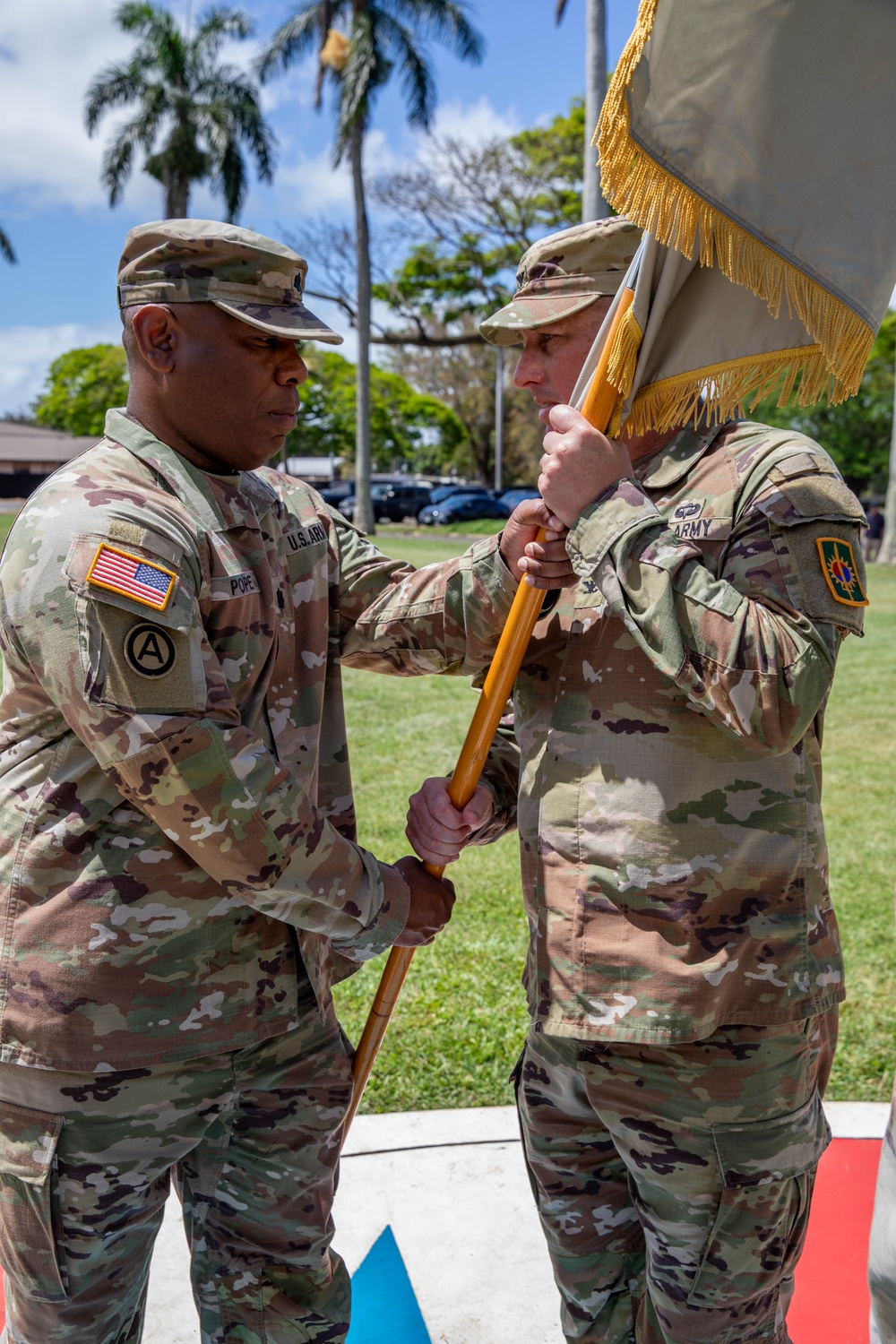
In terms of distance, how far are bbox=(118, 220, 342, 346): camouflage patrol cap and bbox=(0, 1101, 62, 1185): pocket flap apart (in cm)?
152

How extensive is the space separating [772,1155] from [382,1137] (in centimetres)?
198

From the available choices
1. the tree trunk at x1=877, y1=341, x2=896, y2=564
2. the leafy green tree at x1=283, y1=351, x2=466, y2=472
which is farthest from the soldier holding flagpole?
the leafy green tree at x1=283, y1=351, x2=466, y2=472

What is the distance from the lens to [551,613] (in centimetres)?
241

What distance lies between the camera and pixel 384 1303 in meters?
3.01

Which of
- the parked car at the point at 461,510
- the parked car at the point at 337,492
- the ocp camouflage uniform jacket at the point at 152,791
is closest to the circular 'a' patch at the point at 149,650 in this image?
the ocp camouflage uniform jacket at the point at 152,791

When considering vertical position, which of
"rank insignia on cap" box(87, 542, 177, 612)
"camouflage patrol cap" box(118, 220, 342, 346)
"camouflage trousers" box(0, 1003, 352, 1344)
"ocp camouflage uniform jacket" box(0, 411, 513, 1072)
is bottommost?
"camouflage trousers" box(0, 1003, 352, 1344)

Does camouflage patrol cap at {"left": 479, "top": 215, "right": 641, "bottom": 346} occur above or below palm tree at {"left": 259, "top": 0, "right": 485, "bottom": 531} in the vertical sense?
below

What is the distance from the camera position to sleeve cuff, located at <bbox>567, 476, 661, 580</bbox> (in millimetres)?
1992

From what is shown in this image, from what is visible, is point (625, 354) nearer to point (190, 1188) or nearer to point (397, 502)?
point (190, 1188)

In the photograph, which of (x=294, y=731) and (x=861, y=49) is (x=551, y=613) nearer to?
(x=294, y=731)

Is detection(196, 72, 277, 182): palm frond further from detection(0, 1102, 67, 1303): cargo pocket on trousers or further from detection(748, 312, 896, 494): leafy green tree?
detection(0, 1102, 67, 1303): cargo pocket on trousers

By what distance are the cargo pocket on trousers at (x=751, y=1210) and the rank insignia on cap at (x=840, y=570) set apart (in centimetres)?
96

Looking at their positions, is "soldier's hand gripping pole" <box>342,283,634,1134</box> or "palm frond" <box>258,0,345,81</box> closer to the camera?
"soldier's hand gripping pole" <box>342,283,634,1134</box>

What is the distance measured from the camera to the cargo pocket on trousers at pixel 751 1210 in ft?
6.82
